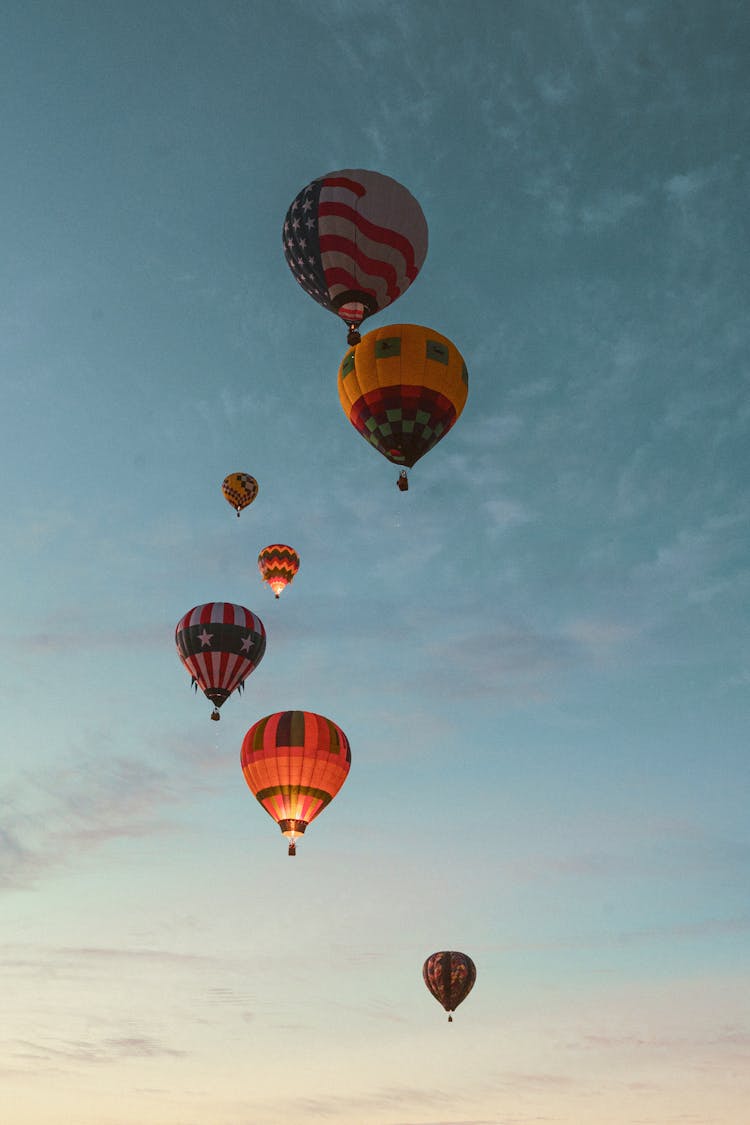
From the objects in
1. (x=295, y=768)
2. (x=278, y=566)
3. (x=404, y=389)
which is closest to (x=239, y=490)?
(x=278, y=566)

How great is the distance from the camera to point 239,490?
177 ft

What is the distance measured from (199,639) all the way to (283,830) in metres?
8.25

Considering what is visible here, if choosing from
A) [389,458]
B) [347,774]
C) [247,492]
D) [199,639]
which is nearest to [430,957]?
[347,774]

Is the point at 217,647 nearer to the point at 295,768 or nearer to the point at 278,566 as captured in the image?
the point at 295,768

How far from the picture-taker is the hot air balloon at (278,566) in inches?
2115

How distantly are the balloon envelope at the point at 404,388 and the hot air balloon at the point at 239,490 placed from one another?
23.0 metres

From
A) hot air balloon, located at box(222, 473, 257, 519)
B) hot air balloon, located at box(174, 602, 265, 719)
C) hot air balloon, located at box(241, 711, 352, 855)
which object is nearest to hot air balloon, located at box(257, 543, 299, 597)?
A: hot air balloon, located at box(222, 473, 257, 519)

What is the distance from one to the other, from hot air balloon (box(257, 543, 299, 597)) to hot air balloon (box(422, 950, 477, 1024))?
19396 mm

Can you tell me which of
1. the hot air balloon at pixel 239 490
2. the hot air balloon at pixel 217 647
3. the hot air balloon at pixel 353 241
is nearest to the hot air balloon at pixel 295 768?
the hot air balloon at pixel 217 647

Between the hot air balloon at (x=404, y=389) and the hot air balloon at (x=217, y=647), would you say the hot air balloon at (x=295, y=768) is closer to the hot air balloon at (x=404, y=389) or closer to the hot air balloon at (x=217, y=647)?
the hot air balloon at (x=217, y=647)

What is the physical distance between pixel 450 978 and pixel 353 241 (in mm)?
34123

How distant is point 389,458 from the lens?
1249 inches

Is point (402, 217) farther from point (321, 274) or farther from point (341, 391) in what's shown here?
point (341, 391)

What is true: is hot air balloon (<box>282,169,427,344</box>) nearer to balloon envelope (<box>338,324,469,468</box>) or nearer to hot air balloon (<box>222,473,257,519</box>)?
balloon envelope (<box>338,324,469,468</box>)
